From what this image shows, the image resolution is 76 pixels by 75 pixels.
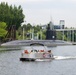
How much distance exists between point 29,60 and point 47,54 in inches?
161

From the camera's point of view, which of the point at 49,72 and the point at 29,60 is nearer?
the point at 49,72

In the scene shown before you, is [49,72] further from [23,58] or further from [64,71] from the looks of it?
[23,58]

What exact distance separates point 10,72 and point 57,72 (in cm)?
719

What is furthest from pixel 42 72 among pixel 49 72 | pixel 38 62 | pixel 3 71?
pixel 38 62

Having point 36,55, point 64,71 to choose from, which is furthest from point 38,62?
point 64,71

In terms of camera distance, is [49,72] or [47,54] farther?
[47,54]

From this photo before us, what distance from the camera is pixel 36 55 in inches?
3905

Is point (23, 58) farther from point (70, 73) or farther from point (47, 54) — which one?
point (70, 73)

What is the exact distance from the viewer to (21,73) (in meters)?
72.5

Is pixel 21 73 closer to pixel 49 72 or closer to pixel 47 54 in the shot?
pixel 49 72

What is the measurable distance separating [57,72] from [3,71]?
840 cm

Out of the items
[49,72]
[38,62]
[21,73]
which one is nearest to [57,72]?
[49,72]

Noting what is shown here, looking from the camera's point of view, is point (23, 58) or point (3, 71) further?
point (23, 58)

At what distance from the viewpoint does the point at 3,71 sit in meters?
75.2
